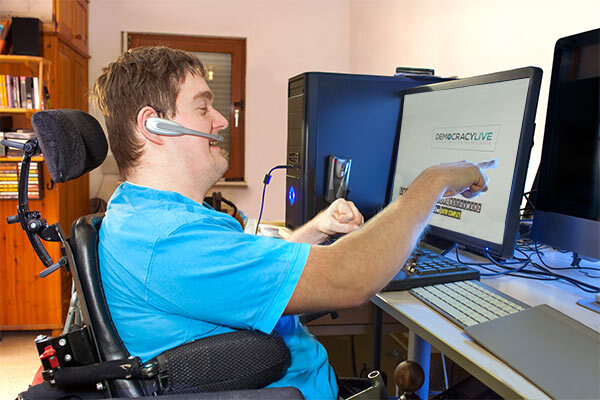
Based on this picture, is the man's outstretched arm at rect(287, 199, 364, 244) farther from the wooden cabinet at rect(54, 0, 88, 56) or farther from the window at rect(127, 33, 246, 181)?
the window at rect(127, 33, 246, 181)

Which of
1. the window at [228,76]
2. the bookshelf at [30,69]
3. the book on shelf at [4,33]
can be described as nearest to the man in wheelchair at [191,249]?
the bookshelf at [30,69]

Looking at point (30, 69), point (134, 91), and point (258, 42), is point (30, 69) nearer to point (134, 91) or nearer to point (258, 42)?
point (258, 42)

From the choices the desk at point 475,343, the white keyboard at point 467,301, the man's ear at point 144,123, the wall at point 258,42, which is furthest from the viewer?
the wall at point 258,42

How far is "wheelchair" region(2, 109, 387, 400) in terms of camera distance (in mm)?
697

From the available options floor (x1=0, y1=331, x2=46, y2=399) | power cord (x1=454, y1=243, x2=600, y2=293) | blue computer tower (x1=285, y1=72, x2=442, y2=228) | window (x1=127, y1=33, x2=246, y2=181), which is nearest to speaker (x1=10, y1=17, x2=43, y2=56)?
window (x1=127, y1=33, x2=246, y2=181)

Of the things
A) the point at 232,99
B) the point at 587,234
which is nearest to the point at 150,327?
the point at 587,234

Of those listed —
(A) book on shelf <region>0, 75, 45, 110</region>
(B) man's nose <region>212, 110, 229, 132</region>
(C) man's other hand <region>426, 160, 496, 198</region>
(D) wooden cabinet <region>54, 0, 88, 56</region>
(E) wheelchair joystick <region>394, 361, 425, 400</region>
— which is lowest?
(E) wheelchair joystick <region>394, 361, 425, 400</region>

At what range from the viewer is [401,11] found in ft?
9.32

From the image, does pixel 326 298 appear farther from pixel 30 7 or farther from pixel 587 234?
pixel 30 7

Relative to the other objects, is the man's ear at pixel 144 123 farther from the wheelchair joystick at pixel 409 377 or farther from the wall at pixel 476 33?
the wall at pixel 476 33

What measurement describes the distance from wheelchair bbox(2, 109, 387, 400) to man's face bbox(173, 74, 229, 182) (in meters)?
0.22

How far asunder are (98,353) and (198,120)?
47 centimetres

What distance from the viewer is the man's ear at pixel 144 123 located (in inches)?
36.5

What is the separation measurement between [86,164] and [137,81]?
21cm
